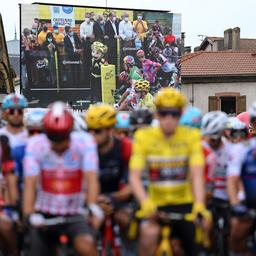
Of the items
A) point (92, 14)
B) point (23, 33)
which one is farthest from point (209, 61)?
point (23, 33)

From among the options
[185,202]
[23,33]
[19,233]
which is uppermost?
[23,33]

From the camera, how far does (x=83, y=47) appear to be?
3884 centimetres

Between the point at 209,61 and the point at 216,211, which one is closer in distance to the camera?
the point at 216,211

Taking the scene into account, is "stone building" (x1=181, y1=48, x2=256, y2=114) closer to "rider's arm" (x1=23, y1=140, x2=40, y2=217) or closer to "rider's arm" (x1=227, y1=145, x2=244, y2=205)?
"rider's arm" (x1=227, y1=145, x2=244, y2=205)

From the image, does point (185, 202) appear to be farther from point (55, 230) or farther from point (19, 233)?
point (19, 233)

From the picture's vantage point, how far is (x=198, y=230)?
4.93 meters

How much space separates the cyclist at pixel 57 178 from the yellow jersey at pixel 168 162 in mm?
437

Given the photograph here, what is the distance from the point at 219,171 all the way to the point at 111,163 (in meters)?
1.30

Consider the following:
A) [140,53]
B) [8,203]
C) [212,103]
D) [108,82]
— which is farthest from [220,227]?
[212,103]

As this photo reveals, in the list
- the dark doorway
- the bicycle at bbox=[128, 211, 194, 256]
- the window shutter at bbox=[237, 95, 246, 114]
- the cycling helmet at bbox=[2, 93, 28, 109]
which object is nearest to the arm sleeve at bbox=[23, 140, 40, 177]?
the bicycle at bbox=[128, 211, 194, 256]

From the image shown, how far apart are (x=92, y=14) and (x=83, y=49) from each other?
95.7 inches

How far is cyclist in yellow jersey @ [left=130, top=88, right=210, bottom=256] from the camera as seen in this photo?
504cm

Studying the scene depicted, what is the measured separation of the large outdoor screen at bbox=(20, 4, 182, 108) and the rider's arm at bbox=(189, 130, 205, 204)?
32708mm

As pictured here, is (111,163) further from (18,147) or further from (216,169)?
(216,169)
